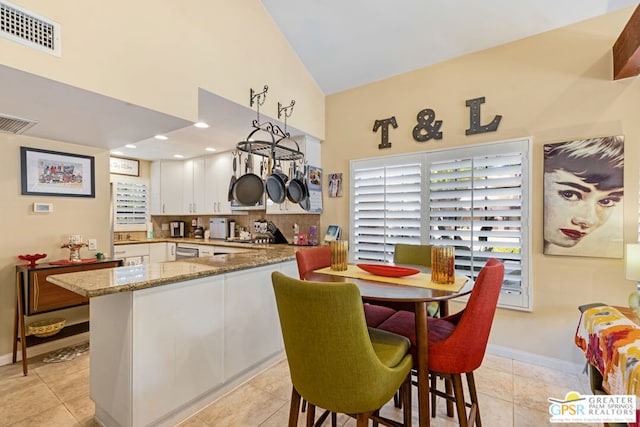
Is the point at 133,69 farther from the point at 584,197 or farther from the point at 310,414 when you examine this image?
the point at 584,197

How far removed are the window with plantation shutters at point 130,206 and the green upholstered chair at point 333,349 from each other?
501 centimetres

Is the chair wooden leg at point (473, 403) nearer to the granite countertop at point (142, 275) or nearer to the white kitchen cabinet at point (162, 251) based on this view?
the granite countertop at point (142, 275)

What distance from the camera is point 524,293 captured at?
2.61 m

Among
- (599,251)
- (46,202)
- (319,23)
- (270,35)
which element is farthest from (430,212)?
(46,202)

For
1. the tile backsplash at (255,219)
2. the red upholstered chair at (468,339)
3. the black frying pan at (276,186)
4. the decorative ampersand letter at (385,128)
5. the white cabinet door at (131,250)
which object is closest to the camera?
the red upholstered chair at (468,339)

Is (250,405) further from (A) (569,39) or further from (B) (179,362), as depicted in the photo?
(A) (569,39)

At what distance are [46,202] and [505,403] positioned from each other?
435 centimetres

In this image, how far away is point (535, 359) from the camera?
8.52 ft

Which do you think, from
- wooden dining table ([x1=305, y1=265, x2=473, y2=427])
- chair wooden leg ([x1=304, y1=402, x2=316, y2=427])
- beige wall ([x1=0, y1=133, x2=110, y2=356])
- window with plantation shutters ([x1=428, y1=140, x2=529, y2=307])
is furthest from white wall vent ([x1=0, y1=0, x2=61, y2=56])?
window with plantation shutters ([x1=428, y1=140, x2=529, y2=307])

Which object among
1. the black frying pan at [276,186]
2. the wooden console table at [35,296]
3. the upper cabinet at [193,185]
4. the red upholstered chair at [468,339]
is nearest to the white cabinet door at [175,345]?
the black frying pan at [276,186]

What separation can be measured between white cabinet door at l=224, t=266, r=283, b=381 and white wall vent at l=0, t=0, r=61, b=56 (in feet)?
5.60

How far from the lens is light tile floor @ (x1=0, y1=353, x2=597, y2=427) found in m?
1.87

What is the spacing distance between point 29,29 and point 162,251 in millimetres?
4057

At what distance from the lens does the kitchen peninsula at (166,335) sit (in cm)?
163
